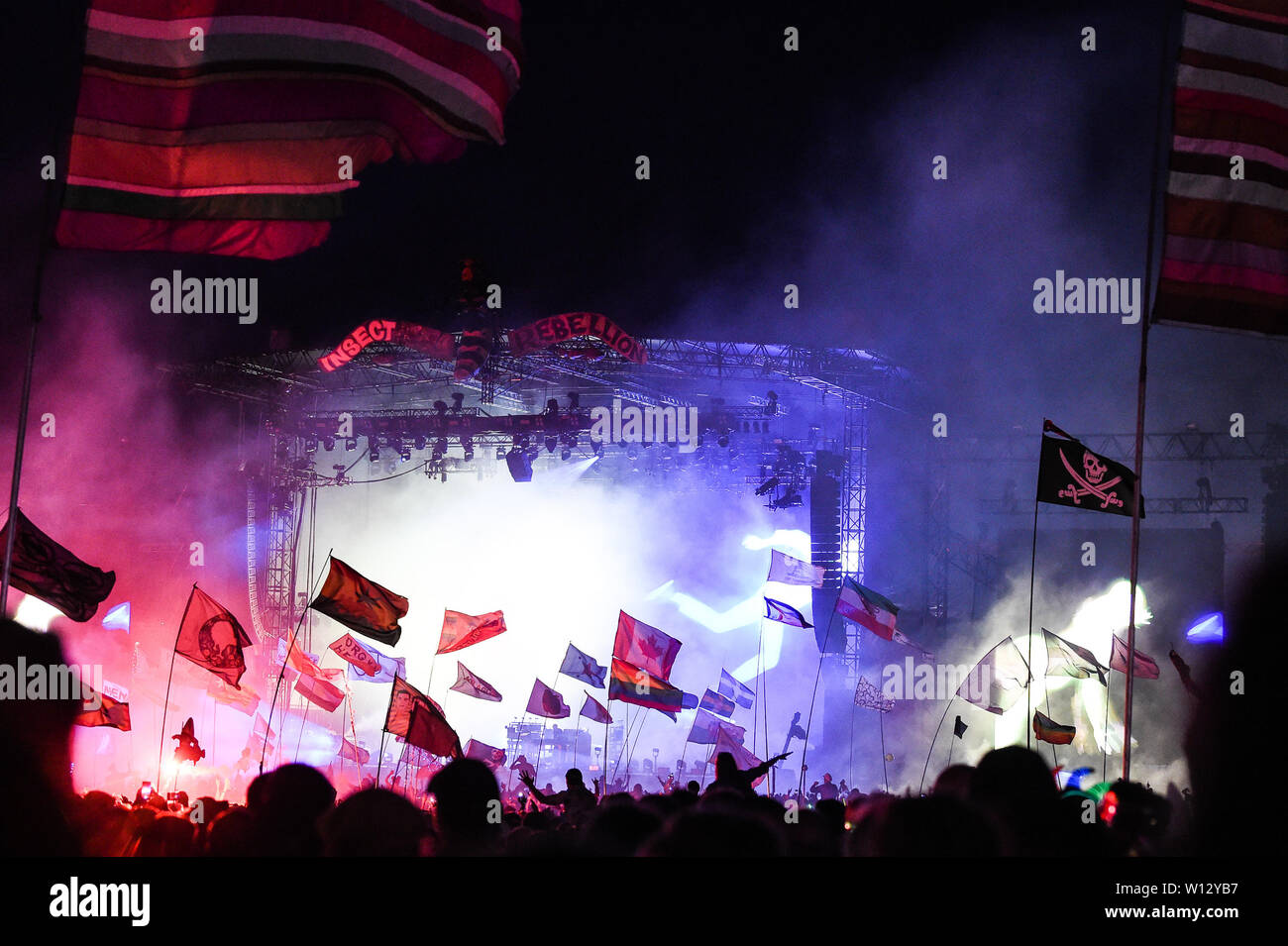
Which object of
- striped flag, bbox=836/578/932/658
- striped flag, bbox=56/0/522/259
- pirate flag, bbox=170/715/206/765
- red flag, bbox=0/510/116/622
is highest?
striped flag, bbox=56/0/522/259

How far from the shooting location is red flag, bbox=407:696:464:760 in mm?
8297

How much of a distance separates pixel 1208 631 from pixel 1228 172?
10179mm

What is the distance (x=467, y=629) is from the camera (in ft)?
41.3

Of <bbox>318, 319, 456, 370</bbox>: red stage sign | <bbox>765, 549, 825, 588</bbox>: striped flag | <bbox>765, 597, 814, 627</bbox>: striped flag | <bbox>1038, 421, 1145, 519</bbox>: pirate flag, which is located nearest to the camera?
<bbox>1038, 421, 1145, 519</bbox>: pirate flag

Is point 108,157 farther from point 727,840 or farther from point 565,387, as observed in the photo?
point 565,387

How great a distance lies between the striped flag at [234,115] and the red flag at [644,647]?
276 inches

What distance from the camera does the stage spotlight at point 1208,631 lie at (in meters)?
15.3

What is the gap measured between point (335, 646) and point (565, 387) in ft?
27.0

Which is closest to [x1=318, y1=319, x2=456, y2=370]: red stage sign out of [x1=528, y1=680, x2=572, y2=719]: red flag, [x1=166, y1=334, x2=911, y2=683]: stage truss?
[x1=166, y1=334, x2=911, y2=683]: stage truss

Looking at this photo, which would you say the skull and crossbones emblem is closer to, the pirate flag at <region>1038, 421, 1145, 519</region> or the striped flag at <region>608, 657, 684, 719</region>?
the pirate flag at <region>1038, 421, 1145, 519</region>

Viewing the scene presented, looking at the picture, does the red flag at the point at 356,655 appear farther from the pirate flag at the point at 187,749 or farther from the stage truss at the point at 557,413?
the stage truss at the point at 557,413

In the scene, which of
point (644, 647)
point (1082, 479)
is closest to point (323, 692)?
point (644, 647)

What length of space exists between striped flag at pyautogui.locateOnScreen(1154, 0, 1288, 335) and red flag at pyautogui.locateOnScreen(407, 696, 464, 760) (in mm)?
6148

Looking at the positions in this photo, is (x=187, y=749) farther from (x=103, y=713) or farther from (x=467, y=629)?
(x=467, y=629)
